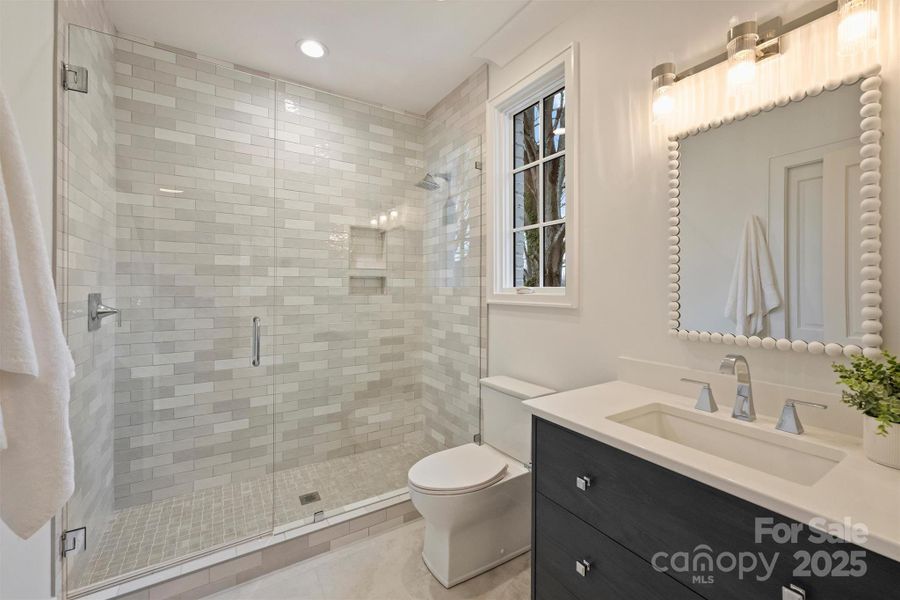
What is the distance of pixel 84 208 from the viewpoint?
5.46 feet

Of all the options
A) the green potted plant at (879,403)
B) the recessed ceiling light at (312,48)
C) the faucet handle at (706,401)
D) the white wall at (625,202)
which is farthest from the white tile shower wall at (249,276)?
the green potted plant at (879,403)

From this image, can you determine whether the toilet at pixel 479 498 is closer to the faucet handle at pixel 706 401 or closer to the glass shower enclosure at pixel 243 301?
the glass shower enclosure at pixel 243 301

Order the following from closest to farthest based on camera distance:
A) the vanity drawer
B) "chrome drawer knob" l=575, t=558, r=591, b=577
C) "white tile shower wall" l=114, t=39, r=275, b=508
A: the vanity drawer
"chrome drawer knob" l=575, t=558, r=591, b=577
"white tile shower wall" l=114, t=39, r=275, b=508

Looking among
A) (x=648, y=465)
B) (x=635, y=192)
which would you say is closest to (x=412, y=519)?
(x=648, y=465)

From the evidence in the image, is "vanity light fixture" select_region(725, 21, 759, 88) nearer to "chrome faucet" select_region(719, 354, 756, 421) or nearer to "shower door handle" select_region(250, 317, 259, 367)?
"chrome faucet" select_region(719, 354, 756, 421)

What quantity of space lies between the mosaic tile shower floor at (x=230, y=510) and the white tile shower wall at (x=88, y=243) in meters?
0.11

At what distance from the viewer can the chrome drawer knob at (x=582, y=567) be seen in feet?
3.57

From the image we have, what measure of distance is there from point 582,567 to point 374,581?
101 cm

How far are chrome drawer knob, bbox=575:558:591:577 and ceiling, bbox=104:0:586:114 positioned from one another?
2.26 meters

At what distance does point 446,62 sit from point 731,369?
2267 millimetres

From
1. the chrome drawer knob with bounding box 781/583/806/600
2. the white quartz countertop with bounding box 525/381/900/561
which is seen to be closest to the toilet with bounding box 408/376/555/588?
the white quartz countertop with bounding box 525/381/900/561

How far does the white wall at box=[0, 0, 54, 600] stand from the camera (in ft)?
3.92

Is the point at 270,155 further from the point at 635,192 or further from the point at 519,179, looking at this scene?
the point at 635,192

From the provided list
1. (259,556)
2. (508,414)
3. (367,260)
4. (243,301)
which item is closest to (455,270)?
(367,260)
